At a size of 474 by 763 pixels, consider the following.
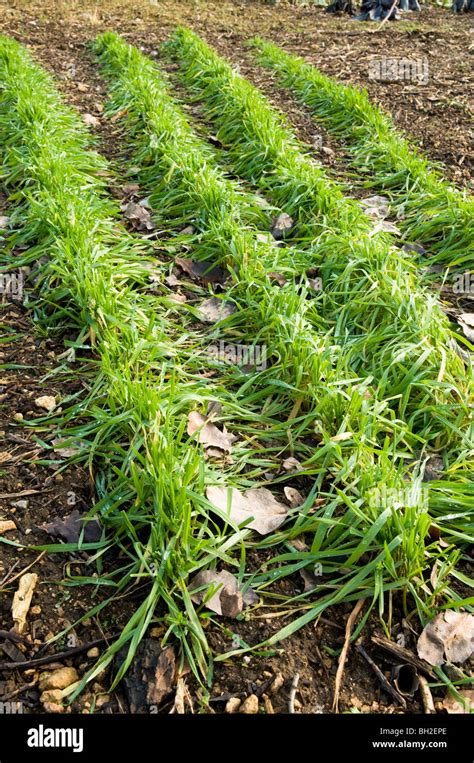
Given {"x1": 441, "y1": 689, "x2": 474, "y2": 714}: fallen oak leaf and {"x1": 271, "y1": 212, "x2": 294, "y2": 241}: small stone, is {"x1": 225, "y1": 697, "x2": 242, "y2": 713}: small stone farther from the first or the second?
{"x1": 271, "y1": 212, "x2": 294, "y2": 241}: small stone

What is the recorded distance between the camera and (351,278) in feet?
11.3

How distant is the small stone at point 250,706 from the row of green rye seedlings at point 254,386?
0.15 metres

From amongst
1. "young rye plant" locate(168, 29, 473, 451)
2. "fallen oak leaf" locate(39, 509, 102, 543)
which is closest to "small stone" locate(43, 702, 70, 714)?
"fallen oak leaf" locate(39, 509, 102, 543)

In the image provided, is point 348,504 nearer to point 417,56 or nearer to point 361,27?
point 417,56

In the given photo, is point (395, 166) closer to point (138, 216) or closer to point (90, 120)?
point (138, 216)

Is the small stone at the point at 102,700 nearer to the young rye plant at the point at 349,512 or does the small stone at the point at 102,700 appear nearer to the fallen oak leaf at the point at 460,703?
the young rye plant at the point at 349,512

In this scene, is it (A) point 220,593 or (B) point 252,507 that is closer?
(A) point 220,593

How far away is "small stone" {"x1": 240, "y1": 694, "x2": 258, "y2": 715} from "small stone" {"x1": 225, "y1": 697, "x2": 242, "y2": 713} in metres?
0.01

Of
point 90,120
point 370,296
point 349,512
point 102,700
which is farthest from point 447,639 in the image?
point 90,120

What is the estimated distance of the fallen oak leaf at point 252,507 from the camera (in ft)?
7.47

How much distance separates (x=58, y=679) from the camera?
1887mm

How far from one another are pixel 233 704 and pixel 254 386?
1.35 meters

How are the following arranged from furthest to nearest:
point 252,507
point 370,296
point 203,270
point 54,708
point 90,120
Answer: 1. point 90,120
2. point 203,270
3. point 370,296
4. point 252,507
5. point 54,708

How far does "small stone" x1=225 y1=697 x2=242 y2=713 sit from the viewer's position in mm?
1836
